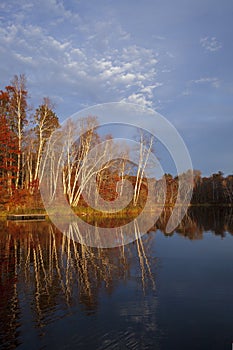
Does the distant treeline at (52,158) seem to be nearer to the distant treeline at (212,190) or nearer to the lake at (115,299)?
the lake at (115,299)

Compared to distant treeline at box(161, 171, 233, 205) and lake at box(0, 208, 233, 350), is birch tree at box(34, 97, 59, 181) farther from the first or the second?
distant treeline at box(161, 171, 233, 205)

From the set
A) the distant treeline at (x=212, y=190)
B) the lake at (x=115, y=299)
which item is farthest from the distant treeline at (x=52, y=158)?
the distant treeline at (x=212, y=190)

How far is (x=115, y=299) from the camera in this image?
6938mm

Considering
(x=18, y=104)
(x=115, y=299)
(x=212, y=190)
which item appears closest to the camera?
(x=115, y=299)

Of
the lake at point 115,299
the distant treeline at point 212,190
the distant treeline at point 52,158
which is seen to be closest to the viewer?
the lake at point 115,299

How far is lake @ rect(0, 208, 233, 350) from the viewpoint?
5.07 meters

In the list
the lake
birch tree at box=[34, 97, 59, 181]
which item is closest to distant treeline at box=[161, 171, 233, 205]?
birch tree at box=[34, 97, 59, 181]

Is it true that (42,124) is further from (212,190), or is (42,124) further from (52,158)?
(212,190)

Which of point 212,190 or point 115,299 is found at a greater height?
point 212,190

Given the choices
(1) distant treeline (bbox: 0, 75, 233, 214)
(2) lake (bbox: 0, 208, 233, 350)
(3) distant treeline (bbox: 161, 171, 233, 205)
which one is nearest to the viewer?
(2) lake (bbox: 0, 208, 233, 350)

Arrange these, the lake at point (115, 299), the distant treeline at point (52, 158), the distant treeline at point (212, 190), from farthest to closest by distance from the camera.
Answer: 1. the distant treeline at point (212, 190)
2. the distant treeline at point (52, 158)
3. the lake at point (115, 299)

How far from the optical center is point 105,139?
1280 inches

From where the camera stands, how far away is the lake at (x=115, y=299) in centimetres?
507


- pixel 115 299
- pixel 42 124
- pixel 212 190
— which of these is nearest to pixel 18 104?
pixel 42 124
